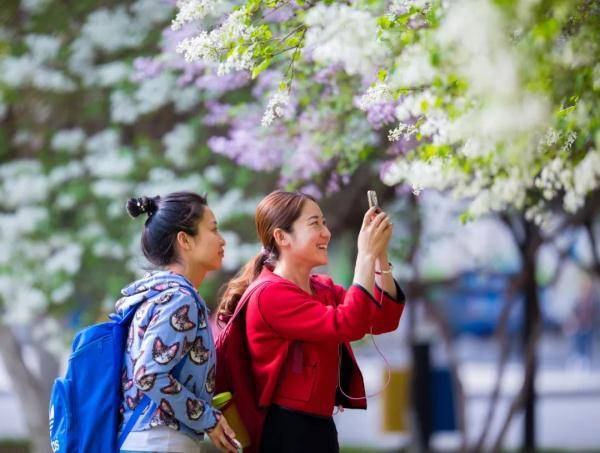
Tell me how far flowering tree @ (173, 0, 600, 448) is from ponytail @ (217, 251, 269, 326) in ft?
1.72

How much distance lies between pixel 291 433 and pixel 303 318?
40 cm

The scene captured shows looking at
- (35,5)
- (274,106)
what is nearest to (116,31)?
(35,5)

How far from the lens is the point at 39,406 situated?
935 centimetres

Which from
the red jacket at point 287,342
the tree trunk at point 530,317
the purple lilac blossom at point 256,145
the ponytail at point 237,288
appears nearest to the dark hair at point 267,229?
the ponytail at point 237,288

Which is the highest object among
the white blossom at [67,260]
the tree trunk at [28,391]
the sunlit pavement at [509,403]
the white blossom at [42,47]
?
the white blossom at [42,47]

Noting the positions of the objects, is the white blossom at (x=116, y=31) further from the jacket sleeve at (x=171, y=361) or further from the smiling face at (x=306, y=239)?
the jacket sleeve at (x=171, y=361)

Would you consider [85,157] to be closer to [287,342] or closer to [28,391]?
[28,391]

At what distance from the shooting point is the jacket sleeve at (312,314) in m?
3.20

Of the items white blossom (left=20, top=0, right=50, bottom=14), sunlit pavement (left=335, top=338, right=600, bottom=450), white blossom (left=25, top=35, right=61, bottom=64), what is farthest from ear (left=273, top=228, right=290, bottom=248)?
sunlit pavement (left=335, top=338, right=600, bottom=450)

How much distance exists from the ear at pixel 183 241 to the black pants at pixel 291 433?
2.01 ft

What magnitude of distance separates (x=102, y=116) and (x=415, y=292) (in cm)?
330

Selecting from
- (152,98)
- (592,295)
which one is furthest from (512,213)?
(592,295)

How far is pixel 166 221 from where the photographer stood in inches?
134

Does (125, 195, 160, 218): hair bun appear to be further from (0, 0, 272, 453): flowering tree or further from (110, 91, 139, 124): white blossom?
(110, 91, 139, 124): white blossom
